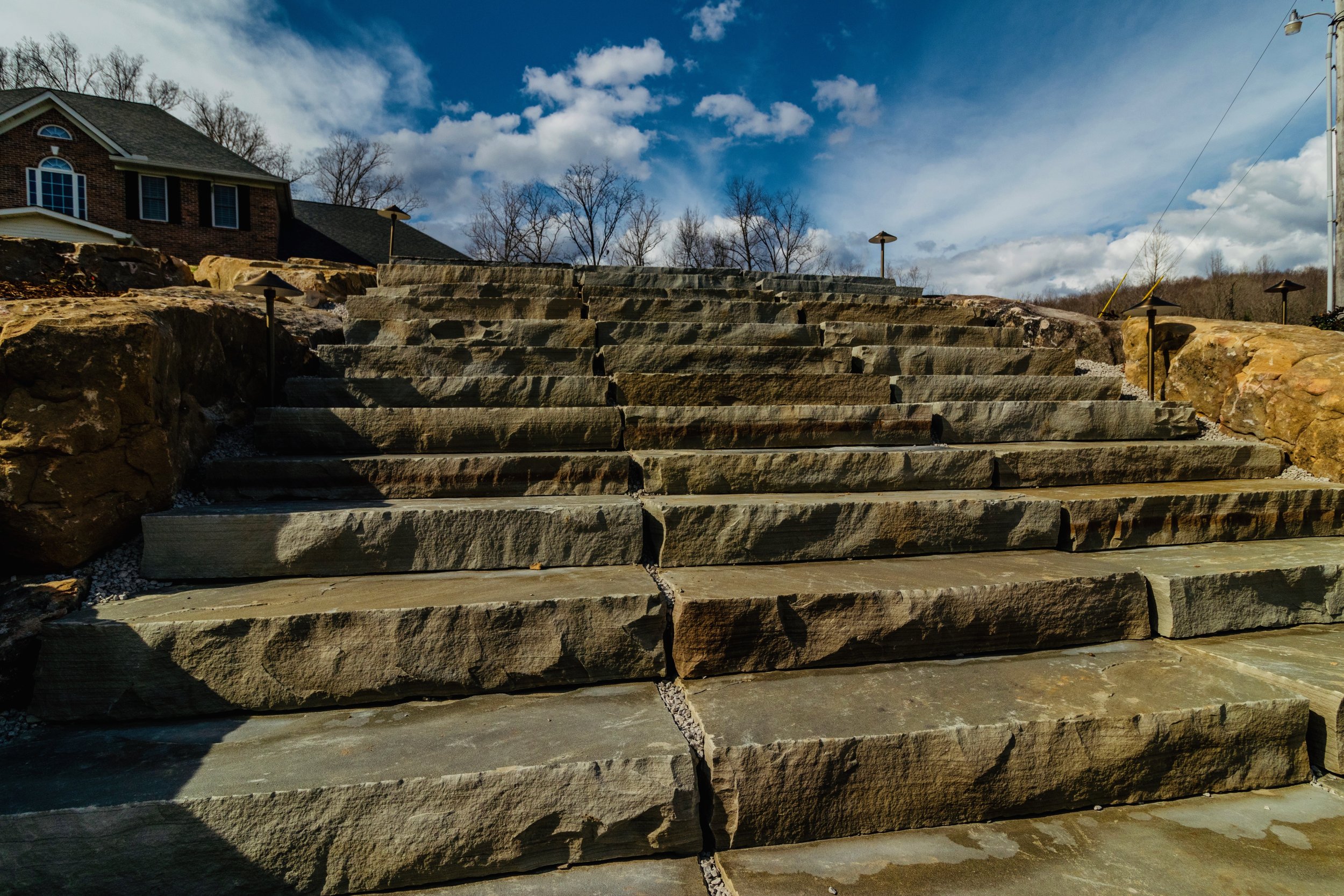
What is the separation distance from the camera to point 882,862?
1478mm

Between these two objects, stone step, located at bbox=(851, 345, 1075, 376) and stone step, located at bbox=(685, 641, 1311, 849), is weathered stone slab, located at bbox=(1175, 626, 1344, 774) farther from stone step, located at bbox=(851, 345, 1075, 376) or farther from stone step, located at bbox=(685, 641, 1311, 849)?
stone step, located at bbox=(851, 345, 1075, 376)

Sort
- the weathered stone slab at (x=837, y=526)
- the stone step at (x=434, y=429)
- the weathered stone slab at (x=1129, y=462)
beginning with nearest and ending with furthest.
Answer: the weathered stone slab at (x=837, y=526) → the stone step at (x=434, y=429) → the weathered stone slab at (x=1129, y=462)

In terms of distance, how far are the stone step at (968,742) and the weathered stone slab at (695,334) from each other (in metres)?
2.68

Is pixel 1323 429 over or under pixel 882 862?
over

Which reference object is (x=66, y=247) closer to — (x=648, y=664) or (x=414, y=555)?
(x=414, y=555)

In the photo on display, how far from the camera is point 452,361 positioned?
362 centimetres

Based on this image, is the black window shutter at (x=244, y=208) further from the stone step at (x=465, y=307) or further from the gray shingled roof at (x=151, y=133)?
the stone step at (x=465, y=307)

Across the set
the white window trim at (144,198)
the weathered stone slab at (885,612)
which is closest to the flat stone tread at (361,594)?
the weathered stone slab at (885,612)

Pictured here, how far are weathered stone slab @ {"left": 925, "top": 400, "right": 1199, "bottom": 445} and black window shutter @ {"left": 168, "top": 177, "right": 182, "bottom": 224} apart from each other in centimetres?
1872

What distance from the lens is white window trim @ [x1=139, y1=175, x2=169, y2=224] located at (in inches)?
595

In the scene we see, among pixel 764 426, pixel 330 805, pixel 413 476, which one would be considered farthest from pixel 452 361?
pixel 330 805

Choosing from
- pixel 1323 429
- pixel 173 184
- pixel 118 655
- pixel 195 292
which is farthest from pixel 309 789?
pixel 173 184

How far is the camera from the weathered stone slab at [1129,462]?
10.1ft

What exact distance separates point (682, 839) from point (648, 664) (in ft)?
1.69
